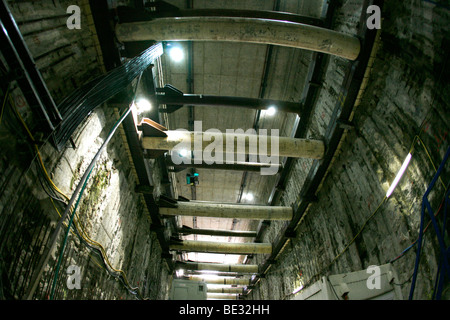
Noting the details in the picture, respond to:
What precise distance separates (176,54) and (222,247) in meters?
6.26

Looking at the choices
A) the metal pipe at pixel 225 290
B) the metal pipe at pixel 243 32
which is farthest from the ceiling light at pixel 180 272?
the metal pipe at pixel 243 32

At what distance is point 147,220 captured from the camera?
5891 mm

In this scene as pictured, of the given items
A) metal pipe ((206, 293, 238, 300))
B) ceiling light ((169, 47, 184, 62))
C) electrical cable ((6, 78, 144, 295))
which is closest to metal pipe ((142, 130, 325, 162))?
electrical cable ((6, 78, 144, 295))

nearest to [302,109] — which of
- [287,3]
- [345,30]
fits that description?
[345,30]

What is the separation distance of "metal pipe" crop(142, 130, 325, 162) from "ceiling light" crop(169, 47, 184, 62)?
245cm

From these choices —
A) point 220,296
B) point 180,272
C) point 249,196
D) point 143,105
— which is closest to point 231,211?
point 143,105

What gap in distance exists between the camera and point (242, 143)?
13.3 ft

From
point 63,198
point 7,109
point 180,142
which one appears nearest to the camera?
point 7,109

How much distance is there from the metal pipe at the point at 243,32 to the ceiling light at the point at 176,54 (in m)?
2.12

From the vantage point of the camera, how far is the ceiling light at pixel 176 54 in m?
5.28

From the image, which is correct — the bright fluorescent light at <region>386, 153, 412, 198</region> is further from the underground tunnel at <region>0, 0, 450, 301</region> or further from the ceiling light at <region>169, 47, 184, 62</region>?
the ceiling light at <region>169, 47, 184, 62</region>

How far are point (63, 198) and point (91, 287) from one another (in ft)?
5.61

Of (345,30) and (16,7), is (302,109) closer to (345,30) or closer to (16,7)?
(345,30)

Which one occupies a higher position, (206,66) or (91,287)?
(206,66)
